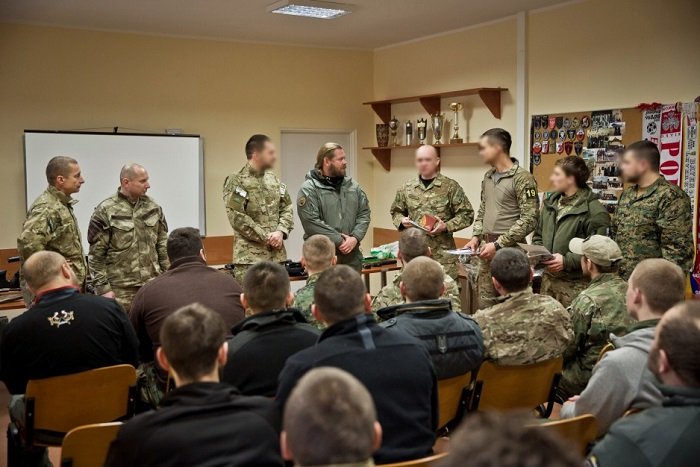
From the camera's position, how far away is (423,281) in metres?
2.65

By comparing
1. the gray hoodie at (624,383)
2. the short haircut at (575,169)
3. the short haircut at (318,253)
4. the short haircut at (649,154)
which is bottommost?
the gray hoodie at (624,383)

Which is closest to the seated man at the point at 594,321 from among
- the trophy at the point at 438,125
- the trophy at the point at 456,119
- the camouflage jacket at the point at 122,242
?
the camouflage jacket at the point at 122,242

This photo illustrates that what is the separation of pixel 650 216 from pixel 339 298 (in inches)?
105

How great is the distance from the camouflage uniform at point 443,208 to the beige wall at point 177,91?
3.12 m

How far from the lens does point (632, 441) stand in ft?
5.15

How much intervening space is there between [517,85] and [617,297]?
3.85m

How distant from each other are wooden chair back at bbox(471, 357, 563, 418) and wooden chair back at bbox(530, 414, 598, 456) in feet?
2.06

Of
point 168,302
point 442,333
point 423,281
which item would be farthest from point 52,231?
point 442,333

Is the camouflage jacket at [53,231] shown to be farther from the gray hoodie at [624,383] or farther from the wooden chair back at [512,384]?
the gray hoodie at [624,383]

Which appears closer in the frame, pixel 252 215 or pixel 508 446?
pixel 508 446

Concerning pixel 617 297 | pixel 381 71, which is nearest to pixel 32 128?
pixel 381 71

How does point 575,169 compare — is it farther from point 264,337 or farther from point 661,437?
point 661,437

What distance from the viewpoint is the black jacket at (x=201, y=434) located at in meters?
1.57

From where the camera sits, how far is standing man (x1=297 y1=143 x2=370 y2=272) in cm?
481
